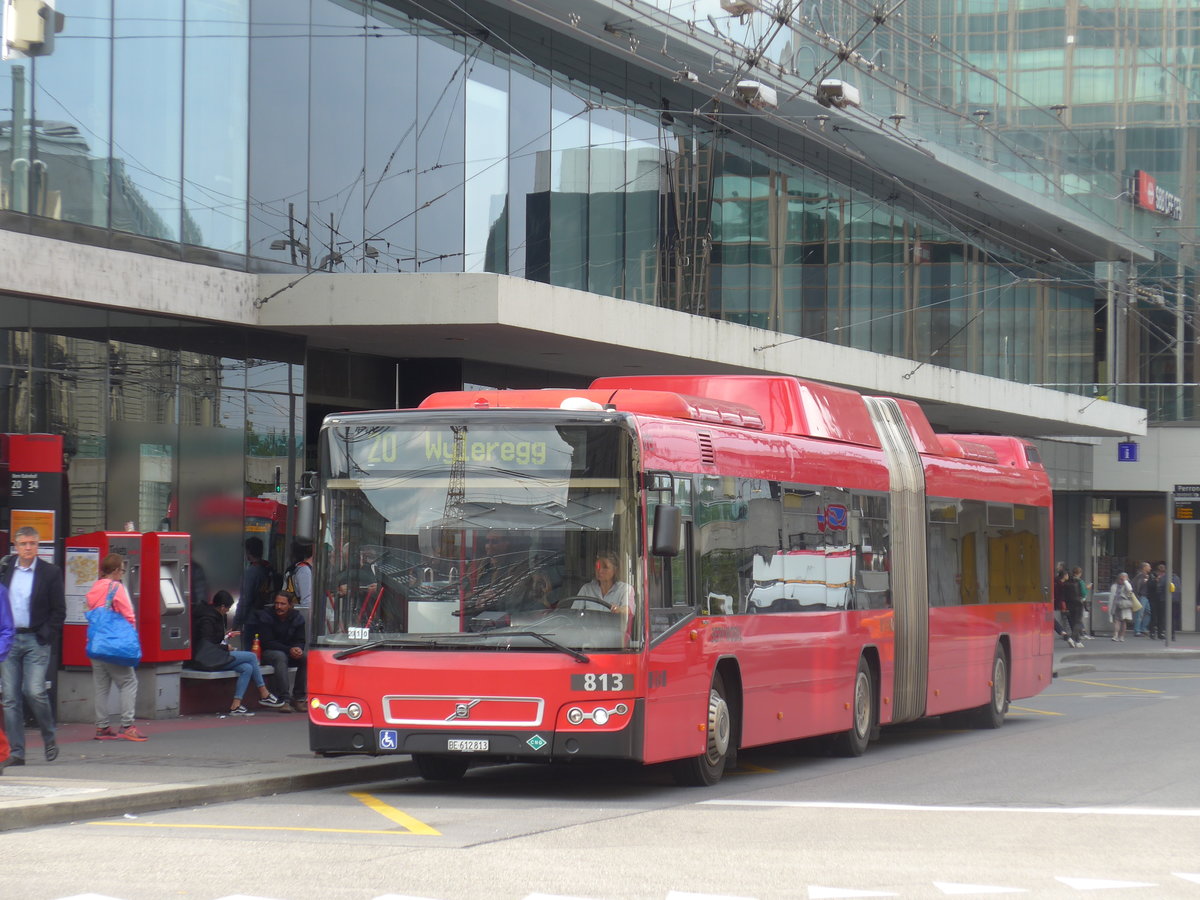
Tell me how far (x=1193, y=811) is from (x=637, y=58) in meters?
17.6

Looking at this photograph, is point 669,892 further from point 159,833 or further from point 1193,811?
point 1193,811

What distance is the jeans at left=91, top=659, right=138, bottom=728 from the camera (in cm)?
1532

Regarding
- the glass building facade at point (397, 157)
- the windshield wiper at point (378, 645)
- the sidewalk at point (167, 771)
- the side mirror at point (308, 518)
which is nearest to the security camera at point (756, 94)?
the glass building facade at point (397, 157)

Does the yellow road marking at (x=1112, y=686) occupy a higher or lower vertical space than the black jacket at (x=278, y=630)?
lower

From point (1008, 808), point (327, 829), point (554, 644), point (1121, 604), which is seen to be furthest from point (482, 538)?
point (1121, 604)

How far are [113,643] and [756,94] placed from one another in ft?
42.2

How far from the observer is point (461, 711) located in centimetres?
1201

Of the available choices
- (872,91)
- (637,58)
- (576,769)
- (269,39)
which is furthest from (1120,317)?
(576,769)

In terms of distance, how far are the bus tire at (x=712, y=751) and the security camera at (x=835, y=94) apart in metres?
13.8

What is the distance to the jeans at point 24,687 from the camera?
13.1m

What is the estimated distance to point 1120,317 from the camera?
50.7 metres

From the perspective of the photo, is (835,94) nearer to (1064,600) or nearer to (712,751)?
(712,751)

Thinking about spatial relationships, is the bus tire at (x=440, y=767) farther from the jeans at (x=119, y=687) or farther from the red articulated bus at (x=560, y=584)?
the jeans at (x=119, y=687)

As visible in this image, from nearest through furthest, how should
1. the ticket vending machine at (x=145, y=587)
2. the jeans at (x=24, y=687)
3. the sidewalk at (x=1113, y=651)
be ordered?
the jeans at (x=24, y=687), the ticket vending machine at (x=145, y=587), the sidewalk at (x=1113, y=651)
